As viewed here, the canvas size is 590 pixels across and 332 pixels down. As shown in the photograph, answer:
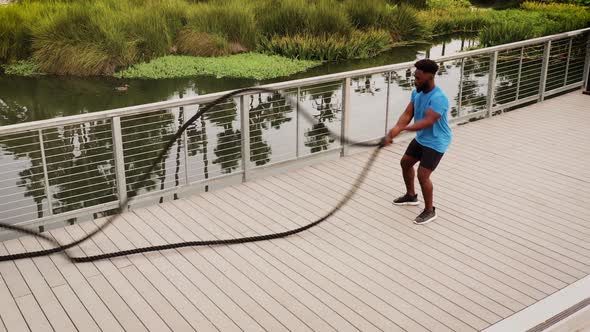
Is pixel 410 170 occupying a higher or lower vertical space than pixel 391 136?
lower

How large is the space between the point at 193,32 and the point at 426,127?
12.2m

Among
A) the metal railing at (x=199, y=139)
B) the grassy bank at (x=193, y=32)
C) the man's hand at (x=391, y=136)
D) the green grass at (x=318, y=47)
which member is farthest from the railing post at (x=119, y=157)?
the green grass at (x=318, y=47)

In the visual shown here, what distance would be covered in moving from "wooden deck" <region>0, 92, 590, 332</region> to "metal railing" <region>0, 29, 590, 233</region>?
0.44m

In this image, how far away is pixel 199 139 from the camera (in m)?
9.68

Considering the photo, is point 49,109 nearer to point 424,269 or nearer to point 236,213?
point 236,213

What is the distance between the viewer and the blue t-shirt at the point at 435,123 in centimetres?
496

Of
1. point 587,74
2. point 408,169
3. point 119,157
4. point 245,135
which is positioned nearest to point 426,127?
point 408,169

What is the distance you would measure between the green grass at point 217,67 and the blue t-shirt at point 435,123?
9.65 metres

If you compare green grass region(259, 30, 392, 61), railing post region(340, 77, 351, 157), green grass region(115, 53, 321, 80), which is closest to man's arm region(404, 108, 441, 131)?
railing post region(340, 77, 351, 157)

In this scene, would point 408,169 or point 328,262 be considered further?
point 408,169

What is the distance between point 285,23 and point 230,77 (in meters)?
3.35

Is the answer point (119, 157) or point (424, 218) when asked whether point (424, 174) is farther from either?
point (119, 157)

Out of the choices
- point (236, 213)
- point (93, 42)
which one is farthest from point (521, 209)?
point (93, 42)

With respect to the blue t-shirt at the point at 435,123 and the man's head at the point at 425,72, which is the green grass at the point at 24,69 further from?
the man's head at the point at 425,72
